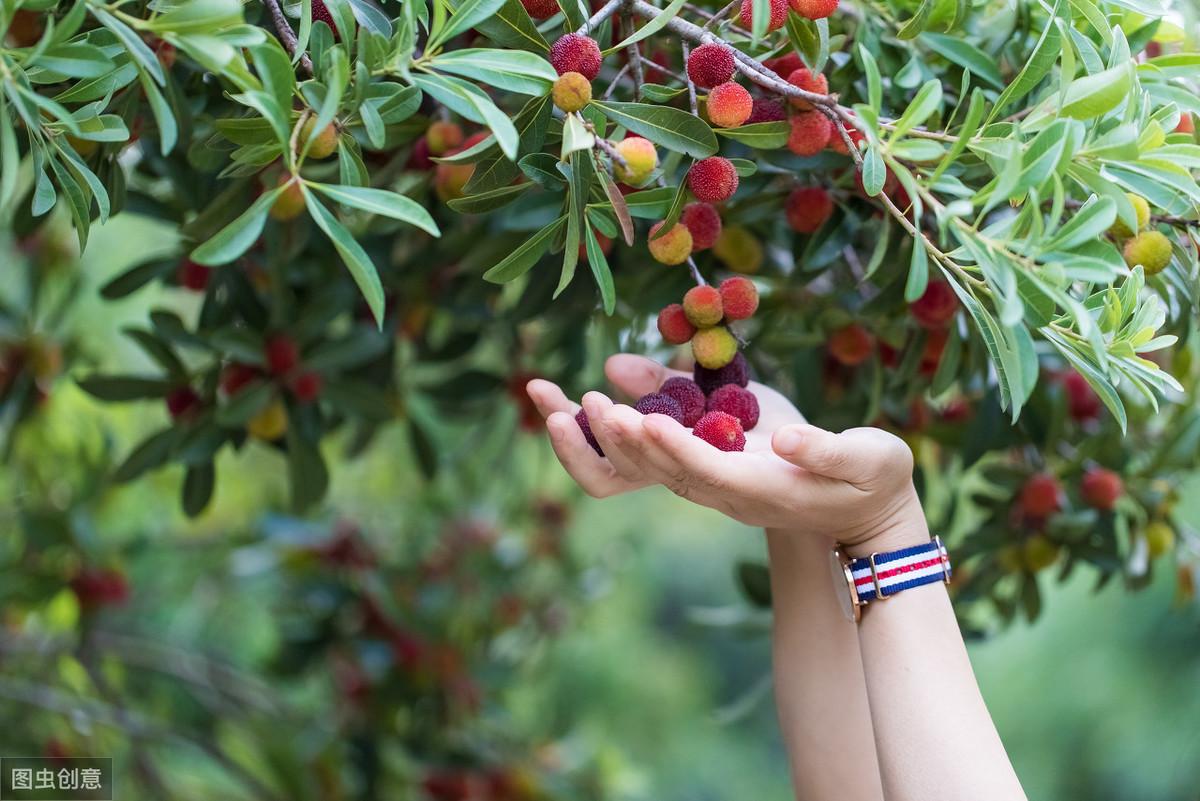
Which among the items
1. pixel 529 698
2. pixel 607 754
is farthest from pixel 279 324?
pixel 529 698

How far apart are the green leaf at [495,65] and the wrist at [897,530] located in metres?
0.39

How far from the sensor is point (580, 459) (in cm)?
74

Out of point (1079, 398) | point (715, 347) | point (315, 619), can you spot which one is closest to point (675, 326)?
point (715, 347)

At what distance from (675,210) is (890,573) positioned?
1.01 ft

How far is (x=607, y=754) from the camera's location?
78.4 inches

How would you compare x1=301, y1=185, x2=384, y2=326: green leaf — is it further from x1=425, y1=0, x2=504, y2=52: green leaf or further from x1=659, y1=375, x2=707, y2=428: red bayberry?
x1=659, y1=375, x2=707, y2=428: red bayberry

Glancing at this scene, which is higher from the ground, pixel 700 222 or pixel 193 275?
pixel 700 222

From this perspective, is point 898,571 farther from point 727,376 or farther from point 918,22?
point 918,22

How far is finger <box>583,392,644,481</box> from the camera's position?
669 mm

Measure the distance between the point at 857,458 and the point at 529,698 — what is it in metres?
2.43

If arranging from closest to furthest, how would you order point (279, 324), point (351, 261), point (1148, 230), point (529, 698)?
point (351, 261), point (1148, 230), point (279, 324), point (529, 698)

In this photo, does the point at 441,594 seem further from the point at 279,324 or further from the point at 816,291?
the point at 816,291

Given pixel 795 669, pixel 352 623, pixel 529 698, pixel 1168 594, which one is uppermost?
pixel 795 669

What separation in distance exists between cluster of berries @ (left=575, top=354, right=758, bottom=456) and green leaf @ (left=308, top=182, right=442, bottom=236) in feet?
0.64
